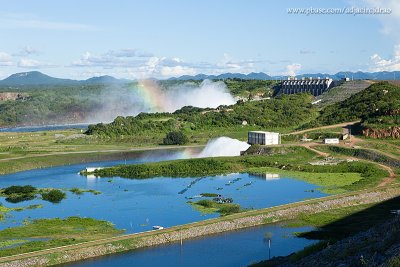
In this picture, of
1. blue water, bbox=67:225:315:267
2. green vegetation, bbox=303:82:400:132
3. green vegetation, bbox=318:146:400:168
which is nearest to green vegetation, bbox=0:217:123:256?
blue water, bbox=67:225:315:267

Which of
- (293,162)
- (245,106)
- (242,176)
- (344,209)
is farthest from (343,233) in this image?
(245,106)

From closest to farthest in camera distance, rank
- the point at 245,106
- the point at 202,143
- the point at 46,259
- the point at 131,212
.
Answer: the point at 46,259 < the point at 131,212 < the point at 202,143 < the point at 245,106

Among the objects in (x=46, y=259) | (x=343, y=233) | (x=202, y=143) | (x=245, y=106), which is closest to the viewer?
(x=46, y=259)

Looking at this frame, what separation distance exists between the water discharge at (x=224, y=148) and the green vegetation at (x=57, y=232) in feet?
186

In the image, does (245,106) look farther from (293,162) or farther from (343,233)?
(343,233)

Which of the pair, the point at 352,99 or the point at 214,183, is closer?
the point at 214,183

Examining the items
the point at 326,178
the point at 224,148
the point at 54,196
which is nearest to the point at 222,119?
the point at 224,148

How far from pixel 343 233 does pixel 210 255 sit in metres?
15.4

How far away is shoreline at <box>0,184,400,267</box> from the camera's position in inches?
2162

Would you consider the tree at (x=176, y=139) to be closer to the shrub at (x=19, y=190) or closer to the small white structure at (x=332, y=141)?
the small white structure at (x=332, y=141)

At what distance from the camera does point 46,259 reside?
54312 millimetres

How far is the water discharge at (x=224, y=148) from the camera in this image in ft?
408

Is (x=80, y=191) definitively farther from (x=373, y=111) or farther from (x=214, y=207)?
(x=373, y=111)

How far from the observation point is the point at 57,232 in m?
65.3
